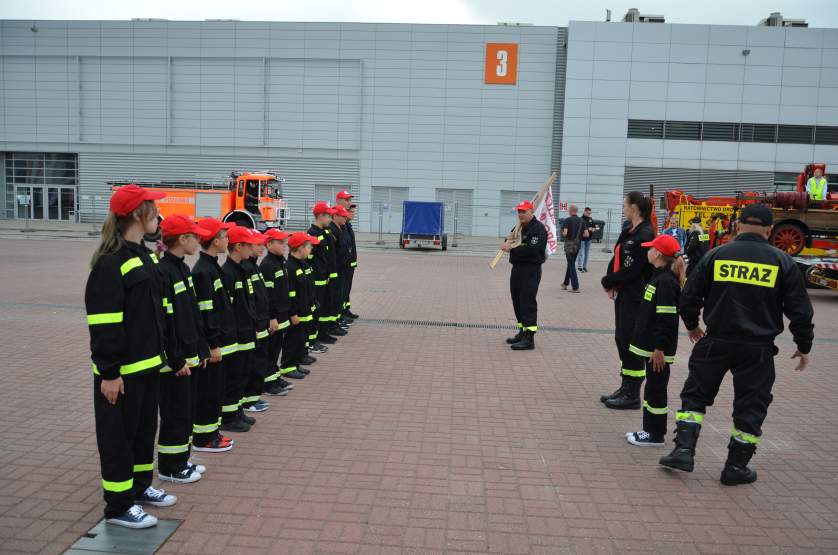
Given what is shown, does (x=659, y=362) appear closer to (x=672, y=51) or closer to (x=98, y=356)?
(x=98, y=356)

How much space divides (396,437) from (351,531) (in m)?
1.65

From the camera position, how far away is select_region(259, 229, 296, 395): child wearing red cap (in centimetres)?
641

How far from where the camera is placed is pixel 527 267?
9.20 m

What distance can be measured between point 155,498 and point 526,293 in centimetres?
604

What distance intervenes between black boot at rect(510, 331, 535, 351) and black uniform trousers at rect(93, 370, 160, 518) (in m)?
5.91

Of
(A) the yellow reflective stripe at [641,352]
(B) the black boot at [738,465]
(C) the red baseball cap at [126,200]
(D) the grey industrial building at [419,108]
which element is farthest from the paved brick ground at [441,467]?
(D) the grey industrial building at [419,108]

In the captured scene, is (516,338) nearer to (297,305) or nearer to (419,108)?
(297,305)

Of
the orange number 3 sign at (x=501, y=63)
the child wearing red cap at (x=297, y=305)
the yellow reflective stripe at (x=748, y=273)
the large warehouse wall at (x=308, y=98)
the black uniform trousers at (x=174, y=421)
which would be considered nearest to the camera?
the black uniform trousers at (x=174, y=421)

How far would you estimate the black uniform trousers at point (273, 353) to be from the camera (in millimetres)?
6434

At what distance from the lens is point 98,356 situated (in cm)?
357

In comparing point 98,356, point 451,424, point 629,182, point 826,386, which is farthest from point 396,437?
point 629,182

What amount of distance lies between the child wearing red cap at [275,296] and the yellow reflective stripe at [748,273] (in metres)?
3.93

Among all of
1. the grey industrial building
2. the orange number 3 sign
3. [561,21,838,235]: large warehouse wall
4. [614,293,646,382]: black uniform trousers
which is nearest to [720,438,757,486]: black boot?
[614,293,646,382]: black uniform trousers

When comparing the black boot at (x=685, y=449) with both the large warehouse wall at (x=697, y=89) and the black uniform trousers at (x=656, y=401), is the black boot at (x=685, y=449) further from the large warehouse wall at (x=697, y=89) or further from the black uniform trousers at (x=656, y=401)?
the large warehouse wall at (x=697, y=89)
